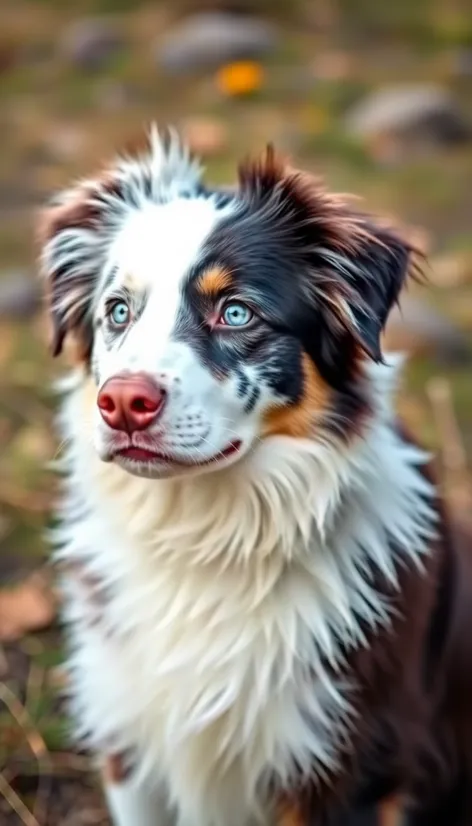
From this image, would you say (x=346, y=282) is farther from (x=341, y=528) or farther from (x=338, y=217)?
(x=341, y=528)

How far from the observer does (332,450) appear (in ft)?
6.23

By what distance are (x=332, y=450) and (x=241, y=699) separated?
0.46 m

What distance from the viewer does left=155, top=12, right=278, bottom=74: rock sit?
19.7ft

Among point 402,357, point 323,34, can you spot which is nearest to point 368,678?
point 402,357

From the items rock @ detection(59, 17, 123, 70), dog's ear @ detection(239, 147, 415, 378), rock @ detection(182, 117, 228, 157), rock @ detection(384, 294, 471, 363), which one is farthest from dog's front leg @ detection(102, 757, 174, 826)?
rock @ detection(59, 17, 123, 70)

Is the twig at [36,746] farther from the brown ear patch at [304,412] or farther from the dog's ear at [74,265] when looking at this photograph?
the brown ear patch at [304,412]

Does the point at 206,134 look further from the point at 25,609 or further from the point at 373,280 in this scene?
the point at 373,280

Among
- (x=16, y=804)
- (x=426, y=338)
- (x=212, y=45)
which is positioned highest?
(x=212, y=45)

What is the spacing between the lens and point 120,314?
1860mm

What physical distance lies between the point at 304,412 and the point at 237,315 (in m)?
0.19

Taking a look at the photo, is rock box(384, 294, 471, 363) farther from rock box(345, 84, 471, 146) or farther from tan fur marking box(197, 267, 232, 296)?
tan fur marking box(197, 267, 232, 296)

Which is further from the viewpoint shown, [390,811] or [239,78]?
[239,78]

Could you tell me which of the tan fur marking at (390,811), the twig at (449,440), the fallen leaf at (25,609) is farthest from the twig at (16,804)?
the twig at (449,440)

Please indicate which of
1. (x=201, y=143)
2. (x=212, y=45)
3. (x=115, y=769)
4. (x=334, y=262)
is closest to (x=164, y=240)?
(x=334, y=262)
